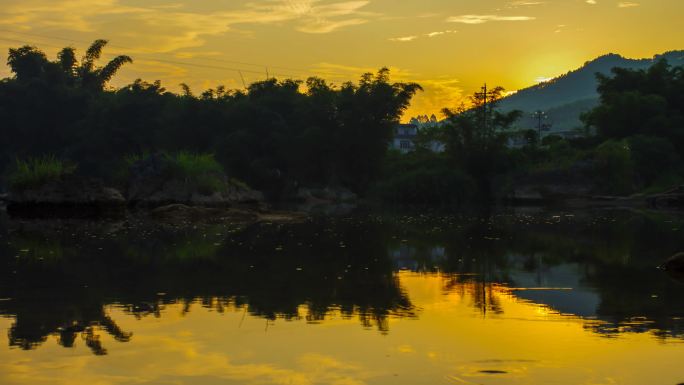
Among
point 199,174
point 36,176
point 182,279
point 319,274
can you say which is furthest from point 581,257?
point 199,174

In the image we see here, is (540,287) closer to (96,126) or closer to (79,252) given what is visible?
(79,252)

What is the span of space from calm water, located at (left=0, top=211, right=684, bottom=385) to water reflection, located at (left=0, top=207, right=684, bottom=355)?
0.21 ft

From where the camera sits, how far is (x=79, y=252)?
2441cm

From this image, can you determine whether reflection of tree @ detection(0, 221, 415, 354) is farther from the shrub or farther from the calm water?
the shrub

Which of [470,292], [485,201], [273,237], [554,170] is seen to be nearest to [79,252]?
[273,237]

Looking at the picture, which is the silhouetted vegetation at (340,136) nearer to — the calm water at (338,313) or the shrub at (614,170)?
the shrub at (614,170)

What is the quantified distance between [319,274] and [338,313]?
553cm

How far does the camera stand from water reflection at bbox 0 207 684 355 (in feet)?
44.4

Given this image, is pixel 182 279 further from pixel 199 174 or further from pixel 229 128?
pixel 229 128

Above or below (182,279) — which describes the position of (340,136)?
above

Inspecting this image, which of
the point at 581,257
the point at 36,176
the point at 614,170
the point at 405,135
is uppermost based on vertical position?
the point at 405,135

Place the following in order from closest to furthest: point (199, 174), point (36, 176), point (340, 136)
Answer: point (36, 176)
point (199, 174)
point (340, 136)

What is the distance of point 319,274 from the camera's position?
1912 cm

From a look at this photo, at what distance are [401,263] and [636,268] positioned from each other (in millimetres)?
5663
